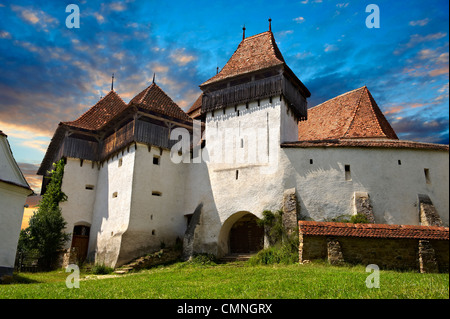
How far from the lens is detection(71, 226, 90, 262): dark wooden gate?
71.0ft

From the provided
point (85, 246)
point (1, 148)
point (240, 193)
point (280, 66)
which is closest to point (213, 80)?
point (280, 66)

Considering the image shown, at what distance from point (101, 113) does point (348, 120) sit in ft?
53.0

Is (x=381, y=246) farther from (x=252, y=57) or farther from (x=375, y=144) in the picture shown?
(x=252, y=57)

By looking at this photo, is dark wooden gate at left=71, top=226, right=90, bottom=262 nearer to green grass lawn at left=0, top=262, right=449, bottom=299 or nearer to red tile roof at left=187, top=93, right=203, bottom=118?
red tile roof at left=187, top=93, right=203, bottom=118

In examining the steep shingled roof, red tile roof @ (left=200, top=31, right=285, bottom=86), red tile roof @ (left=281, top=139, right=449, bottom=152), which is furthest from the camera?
the steep shingled roof

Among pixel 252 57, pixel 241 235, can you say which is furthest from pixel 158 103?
pixel 241 235

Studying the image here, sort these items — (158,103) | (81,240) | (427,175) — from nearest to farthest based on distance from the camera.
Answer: (427,175)
(158,103)
(81,240)

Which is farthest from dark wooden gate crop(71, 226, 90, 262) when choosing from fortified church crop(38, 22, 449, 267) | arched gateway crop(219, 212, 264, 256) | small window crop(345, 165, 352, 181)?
small window crop(345, 165, 352, 181)

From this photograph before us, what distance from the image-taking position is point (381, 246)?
1249cm

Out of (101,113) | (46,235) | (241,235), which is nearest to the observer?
(241,235)

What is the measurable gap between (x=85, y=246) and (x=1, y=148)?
1011 cm

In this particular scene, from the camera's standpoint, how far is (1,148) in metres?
13.8

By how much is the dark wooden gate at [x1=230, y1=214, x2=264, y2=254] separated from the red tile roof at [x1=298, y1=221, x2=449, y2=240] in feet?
18.4
